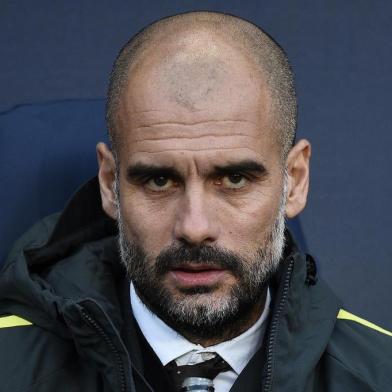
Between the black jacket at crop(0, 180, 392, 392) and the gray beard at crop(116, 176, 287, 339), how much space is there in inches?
2.0

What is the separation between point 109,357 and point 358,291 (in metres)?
0.87

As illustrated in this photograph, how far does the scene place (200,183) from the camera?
184 centimetres

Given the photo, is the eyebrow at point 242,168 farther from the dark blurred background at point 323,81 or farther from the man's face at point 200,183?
the dark blurred background at point 323,81

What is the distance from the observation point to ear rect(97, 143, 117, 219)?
201 centimetres

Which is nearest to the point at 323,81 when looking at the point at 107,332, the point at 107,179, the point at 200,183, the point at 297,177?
the point at 297,177

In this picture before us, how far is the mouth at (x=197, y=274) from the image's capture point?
1.81 metres

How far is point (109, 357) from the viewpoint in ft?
6.04

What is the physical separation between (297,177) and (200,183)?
25 centimetres

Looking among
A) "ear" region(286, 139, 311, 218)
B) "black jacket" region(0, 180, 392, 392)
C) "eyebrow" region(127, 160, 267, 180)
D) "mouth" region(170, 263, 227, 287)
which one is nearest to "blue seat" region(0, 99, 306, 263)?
"black jacket" region(0, 180, 392, 392)

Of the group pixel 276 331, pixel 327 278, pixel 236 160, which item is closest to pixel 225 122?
pixel 236 160

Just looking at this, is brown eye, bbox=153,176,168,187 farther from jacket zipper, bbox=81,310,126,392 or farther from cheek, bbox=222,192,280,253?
jacket zipper, bbox=81,310,126,392

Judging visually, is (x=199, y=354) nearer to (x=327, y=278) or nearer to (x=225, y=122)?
(x=225, y=122)

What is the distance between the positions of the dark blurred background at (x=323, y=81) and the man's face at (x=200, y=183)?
2.29ft

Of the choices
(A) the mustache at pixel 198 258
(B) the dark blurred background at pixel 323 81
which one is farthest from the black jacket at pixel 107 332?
(B) the dark blurred background at pixel 323 81
